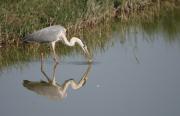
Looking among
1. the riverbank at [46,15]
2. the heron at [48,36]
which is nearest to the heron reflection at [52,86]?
the heron at [48,36]

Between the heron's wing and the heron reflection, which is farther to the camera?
the heron's wing

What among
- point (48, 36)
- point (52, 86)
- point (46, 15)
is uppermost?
point (46, 15)

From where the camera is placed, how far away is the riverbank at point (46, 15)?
1562 centimetres

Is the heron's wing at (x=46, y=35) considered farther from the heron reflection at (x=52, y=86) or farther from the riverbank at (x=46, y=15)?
Answer: the heron reflection at (x=52, y=86)

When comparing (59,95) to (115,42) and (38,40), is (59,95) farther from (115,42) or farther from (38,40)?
(115,42)

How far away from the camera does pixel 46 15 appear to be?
650 inches

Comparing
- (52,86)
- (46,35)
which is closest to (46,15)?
(46,35)

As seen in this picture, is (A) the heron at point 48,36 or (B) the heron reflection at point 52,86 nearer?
(B) the heron reflection at point 52,86

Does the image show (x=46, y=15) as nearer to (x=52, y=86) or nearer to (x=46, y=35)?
(x=46, y=35)

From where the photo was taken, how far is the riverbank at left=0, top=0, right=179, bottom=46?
15.6 metres

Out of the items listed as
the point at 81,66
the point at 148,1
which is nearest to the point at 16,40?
the point at 81,66

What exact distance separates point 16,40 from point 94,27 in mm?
2596

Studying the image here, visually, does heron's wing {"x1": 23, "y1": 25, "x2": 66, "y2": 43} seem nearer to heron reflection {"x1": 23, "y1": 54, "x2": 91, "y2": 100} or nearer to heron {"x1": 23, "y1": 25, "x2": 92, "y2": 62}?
heron {"x1": 23, "y1": 25, "x2": 92, "y2": 62}

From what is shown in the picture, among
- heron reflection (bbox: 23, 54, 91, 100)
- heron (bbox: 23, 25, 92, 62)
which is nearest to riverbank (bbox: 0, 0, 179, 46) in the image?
heron (bbox: 23, 25, 92, 62)
